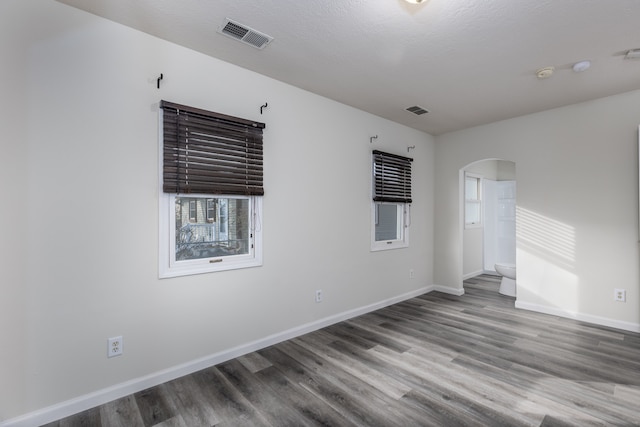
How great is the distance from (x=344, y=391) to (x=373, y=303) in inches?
74.2

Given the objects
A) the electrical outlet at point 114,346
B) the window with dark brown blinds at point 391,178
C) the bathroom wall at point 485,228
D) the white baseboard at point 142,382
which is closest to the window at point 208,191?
the electrical outlet at point 114,346

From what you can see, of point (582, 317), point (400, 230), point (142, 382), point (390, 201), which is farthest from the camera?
point (400, 230)

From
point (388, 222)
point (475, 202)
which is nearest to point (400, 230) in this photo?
point (388, 222)

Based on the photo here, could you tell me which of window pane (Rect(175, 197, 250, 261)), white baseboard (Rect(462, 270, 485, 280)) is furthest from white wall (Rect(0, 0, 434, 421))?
white baseboard (Rect(462, 270, 485, 280))

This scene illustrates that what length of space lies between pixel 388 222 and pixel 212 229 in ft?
8.51

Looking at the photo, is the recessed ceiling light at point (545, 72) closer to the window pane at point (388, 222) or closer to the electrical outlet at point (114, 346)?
the window pane at point (388, 222)

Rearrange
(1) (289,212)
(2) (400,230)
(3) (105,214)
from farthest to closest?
(2) (400,230) → (1) (289,212) → (3) (105,214)

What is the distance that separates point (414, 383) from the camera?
235 centimetres

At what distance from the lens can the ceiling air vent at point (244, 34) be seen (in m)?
2.17

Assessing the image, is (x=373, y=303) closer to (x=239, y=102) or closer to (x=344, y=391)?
(x=344, y=391)

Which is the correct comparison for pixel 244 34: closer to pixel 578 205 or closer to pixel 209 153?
pixel 209 153

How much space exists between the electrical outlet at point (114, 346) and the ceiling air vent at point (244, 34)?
2.27 metres

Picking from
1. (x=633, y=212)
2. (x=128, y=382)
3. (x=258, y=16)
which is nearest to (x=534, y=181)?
(x=633, y=212)

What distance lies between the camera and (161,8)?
200 centimetres
